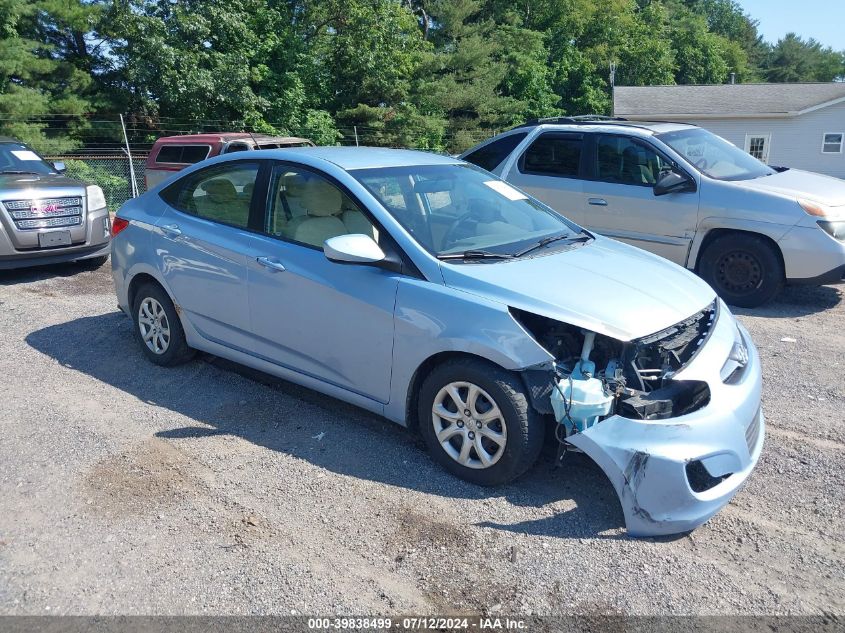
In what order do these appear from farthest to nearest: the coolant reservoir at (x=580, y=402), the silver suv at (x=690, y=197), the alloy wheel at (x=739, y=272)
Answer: the alloy wheel at (x=739, y=272) < the silver suv at (x=690, y=197) < the coolant reservoir at (x=580, y=402)

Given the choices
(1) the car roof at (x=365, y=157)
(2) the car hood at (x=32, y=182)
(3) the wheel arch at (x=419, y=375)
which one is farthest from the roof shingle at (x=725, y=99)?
(3) the wheel arch at (x=419, y=375)

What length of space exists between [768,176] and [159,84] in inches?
797

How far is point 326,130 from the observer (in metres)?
26.8

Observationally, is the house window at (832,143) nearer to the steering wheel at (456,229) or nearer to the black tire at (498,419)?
the steering wheel at (456,229)

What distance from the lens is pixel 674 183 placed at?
7.73m

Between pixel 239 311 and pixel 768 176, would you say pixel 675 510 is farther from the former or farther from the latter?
pixel 768 176

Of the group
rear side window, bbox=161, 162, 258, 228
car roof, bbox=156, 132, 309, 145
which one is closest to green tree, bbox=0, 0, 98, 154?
car roof, bbox=156, 132, 309, 145

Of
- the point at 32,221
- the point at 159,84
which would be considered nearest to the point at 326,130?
the point at 159,84

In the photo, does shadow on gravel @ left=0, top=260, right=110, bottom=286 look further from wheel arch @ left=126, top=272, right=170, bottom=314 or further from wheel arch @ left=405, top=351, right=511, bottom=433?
wheel arch @ left=405, top=351, right=511, bottom=433

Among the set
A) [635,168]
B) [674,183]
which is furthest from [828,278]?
[635,168]

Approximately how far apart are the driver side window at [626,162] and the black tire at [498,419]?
4.97 metres

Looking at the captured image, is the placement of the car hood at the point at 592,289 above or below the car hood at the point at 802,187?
below

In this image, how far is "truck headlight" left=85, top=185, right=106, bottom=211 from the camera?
9.54 m

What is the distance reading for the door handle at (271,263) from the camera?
4.74 meters
